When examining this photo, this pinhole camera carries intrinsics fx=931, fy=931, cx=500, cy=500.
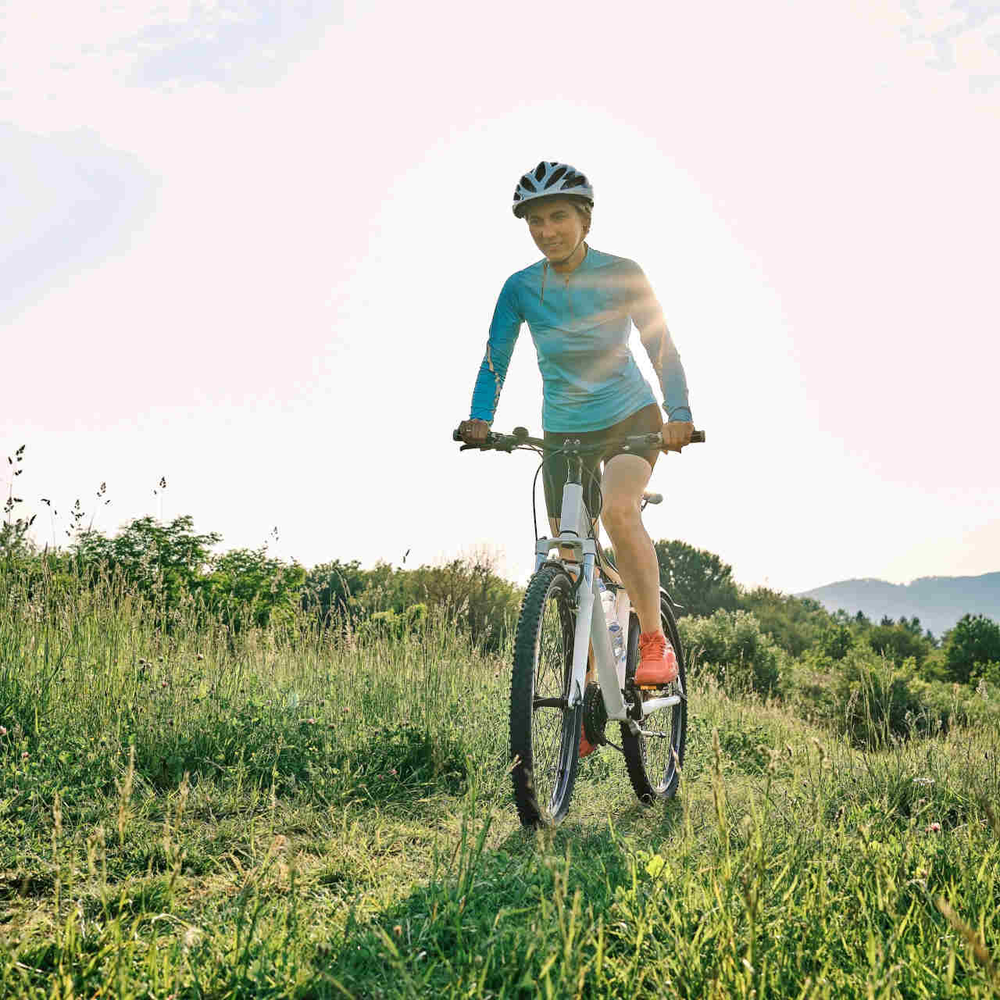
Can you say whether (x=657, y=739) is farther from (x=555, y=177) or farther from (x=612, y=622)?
(x=555, y=177)

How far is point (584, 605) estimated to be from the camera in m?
3.97

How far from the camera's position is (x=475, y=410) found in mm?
4406

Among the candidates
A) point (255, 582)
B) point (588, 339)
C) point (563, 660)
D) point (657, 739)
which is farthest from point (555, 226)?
point (255, 582)

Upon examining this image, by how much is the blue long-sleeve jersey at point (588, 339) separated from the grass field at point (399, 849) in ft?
5.67

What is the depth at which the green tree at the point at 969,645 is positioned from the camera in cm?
1778

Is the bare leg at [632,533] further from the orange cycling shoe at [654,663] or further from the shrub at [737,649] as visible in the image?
the shrub at [737,649]

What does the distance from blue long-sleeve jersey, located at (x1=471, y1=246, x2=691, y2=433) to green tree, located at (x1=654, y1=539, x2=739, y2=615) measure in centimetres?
1815

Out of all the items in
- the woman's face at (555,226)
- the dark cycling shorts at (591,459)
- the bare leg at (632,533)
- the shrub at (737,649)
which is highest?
the woman's face at (555,226)

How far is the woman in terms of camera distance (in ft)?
14.1

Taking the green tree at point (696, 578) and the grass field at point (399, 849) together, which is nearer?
the grass field at point (399, 849)

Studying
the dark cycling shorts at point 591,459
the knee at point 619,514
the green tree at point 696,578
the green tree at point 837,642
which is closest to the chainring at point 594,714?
the knee at point 619,514

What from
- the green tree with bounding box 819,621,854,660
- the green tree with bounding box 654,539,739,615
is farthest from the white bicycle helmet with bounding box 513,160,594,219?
the green tree with bounding box 654,539,739,615

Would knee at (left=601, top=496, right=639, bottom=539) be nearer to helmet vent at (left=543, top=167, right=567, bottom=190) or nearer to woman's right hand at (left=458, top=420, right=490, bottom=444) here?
woman's right hand at (left=458, top=420, right=490, bottom=444)

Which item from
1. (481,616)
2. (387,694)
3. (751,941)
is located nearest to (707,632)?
(481,616)
